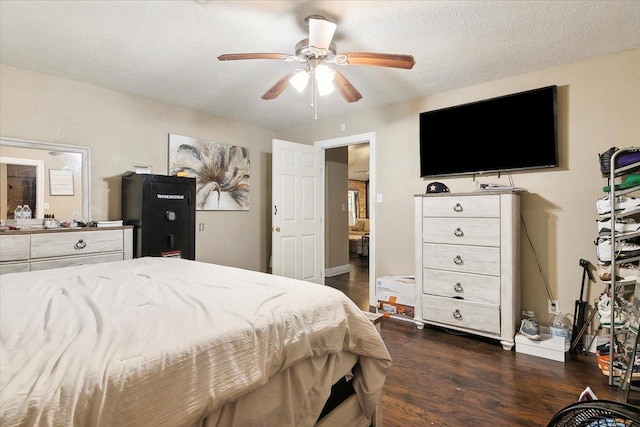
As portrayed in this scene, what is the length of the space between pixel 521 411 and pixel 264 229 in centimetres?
372

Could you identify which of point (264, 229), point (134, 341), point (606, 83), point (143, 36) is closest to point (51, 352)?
point (134, 341)

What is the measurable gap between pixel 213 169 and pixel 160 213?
1.15m

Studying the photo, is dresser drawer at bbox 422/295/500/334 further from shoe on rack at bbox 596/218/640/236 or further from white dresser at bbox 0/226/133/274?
white dresser at bbox 0/226/133/274

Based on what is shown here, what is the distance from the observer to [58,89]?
9.81 ft

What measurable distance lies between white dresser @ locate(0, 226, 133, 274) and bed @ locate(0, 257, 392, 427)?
1.17 m

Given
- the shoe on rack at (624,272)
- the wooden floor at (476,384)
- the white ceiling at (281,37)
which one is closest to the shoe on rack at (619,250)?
the shoe on rack at (624,272)

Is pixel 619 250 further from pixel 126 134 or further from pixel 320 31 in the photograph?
pixel 126 134

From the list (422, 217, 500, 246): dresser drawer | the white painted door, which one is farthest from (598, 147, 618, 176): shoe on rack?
the white painted door

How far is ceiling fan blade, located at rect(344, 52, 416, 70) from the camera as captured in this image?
6.69 ft

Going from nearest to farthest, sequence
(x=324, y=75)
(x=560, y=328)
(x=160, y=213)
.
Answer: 1. (x=324, y=75)
2. (x=560, y=328)
3. (x=160, y=213)

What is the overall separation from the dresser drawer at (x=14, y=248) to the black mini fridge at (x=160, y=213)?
80 cm

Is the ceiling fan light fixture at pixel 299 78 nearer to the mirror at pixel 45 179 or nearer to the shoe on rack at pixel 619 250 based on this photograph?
the mirror at pixel 45 179

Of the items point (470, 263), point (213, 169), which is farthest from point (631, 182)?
point (213, 169)

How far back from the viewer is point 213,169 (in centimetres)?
417
